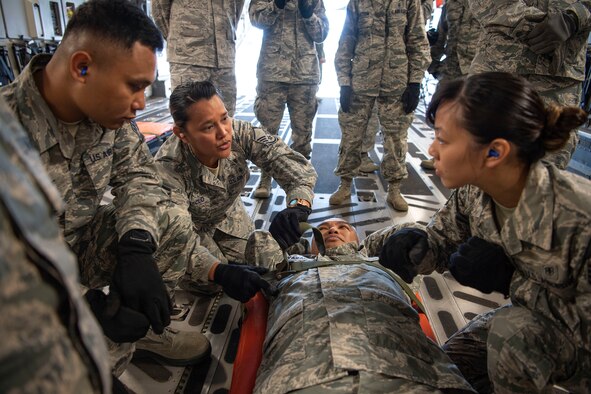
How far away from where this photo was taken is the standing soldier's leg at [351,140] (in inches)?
129

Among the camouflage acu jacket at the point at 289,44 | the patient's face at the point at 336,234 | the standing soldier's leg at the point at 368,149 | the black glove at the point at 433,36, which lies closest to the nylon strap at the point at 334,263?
the patient's face at the point at 336,234

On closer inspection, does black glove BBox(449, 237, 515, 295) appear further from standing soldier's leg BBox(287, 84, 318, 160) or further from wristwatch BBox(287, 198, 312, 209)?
standing soldier's leg BBox(287, 84, 318, 160)

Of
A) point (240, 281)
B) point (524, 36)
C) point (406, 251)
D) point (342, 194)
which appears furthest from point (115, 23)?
point (342, 194)

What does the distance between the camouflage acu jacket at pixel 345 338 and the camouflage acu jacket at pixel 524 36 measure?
1.33 metres

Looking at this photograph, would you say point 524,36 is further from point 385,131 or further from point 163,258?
point 163,258

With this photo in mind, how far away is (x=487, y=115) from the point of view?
1.07 meters

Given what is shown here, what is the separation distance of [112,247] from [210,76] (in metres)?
2.04

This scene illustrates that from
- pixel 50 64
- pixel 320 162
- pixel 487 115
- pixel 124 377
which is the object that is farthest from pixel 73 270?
pixel 320 162

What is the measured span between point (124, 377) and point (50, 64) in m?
1.19

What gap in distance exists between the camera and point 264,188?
11.2 feet

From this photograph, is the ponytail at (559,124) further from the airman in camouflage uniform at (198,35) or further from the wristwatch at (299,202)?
the airman in camouflage uniform at (198,35)

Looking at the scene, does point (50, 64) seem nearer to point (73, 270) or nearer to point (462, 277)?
point (73, 270)

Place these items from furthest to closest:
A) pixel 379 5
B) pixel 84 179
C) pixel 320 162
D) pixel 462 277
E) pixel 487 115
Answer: pixel 320 162 → pixel 379 5 → pixel 84 179 → pixel 462 277 → pixel 487 115

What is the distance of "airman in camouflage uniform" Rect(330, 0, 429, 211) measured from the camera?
121 inches
